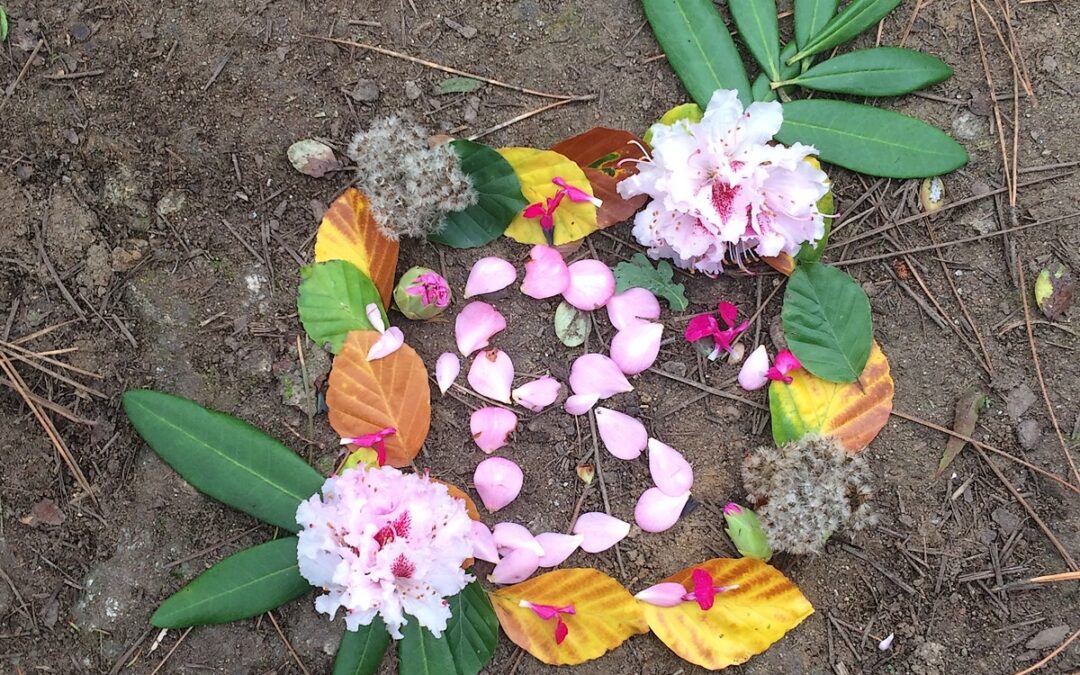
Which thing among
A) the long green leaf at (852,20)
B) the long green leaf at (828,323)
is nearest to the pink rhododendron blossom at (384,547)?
the long green leaf at (828,323)

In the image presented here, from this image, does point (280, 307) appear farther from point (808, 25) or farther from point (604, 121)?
point (808, 25)

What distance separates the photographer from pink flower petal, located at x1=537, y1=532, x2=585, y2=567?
200cm

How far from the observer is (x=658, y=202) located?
197 cm

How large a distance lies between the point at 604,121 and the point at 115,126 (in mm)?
1251

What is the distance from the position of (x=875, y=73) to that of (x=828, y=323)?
0.67 meters

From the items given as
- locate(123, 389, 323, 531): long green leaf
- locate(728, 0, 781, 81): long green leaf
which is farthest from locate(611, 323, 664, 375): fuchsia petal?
locate(123, 389, 323, 531): long green leaf

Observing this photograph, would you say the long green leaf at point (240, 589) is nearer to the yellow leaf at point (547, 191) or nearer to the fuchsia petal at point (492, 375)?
the fuchsia petal at point (492, 375)

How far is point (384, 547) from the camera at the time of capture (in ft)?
5.55

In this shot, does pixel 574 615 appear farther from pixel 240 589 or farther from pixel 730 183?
pixel 730 183

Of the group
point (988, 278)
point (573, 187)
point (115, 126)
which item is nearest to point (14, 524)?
point (115, 126)

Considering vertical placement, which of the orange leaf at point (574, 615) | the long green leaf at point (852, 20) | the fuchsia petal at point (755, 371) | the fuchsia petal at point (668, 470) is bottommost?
the orange leaf at point (574, 615)

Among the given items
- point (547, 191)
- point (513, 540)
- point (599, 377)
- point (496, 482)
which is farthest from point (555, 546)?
point (547, 191)

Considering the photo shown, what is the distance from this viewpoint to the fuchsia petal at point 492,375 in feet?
6.68

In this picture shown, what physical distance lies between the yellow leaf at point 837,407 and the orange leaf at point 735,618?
0.35 m
